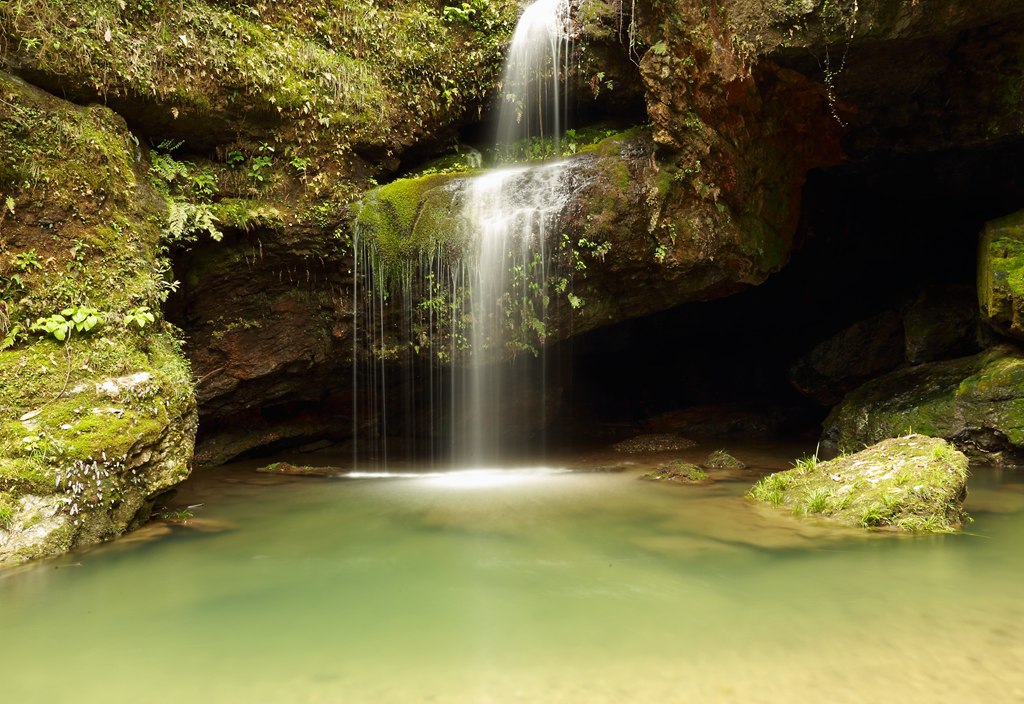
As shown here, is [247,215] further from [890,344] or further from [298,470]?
[890,344]

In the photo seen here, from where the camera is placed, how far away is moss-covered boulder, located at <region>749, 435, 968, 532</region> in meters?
5.68

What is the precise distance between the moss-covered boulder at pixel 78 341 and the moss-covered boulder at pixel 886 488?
6274 millimetres

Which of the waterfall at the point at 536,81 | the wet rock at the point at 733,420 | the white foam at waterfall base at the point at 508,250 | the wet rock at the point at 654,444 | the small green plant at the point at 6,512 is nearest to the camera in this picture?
the small green plant at the point at 6,512

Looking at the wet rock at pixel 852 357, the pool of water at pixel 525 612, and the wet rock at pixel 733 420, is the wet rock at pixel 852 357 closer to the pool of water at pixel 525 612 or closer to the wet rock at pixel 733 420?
the wet rock at pixel 733 420

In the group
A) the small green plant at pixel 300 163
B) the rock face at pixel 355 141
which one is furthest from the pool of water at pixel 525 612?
the small green plant at pixel 300 163

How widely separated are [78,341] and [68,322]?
0.20m

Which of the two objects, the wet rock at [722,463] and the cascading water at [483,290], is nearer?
the cascading water at [483,290]

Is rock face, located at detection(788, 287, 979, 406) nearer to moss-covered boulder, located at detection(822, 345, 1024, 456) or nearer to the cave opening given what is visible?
the cave opening

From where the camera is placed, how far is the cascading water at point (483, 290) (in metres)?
8.91

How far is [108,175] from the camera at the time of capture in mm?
7074

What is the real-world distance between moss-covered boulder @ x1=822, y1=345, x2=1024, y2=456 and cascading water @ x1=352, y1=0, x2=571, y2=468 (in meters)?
5.55

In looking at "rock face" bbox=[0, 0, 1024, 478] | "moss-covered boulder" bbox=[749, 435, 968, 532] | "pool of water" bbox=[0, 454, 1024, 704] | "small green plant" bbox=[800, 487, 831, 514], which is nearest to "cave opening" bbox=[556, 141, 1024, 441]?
"rock face" bbox=[0, 0, 1024, 478]

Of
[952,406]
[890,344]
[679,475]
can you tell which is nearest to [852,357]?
[890,344]

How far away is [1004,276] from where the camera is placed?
9070 millimetres
